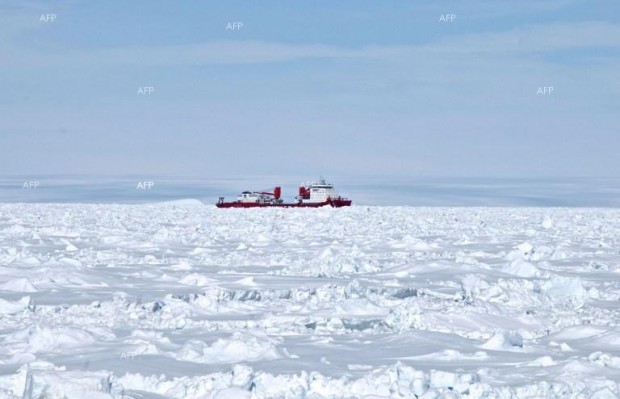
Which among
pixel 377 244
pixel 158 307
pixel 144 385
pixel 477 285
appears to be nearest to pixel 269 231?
pixel 377 244

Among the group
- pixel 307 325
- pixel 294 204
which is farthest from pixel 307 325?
pixel 294 204

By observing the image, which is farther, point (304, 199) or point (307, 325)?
point (304, 199)

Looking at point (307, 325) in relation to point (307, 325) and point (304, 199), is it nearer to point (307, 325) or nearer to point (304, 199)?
point (307, 325)

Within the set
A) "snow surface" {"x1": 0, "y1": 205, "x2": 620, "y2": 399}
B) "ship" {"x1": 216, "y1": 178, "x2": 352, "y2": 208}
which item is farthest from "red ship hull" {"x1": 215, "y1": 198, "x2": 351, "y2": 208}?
"snow surface" {"x1": 0, "y1": 205, "x2": 620, "y2": 399}

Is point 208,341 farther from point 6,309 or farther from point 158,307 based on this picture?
point 6,309

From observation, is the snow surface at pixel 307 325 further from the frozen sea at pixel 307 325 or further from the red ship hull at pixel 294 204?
the red ship hull at pixel 294 204

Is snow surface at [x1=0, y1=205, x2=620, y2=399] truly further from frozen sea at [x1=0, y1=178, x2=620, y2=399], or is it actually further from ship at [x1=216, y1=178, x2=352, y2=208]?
ship at [x1=216, y1=178, x2=352, y2=208]

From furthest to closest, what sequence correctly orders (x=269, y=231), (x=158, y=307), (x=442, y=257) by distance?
(x=269, y=231), (x=442, y=257), (x=158, y=307)
